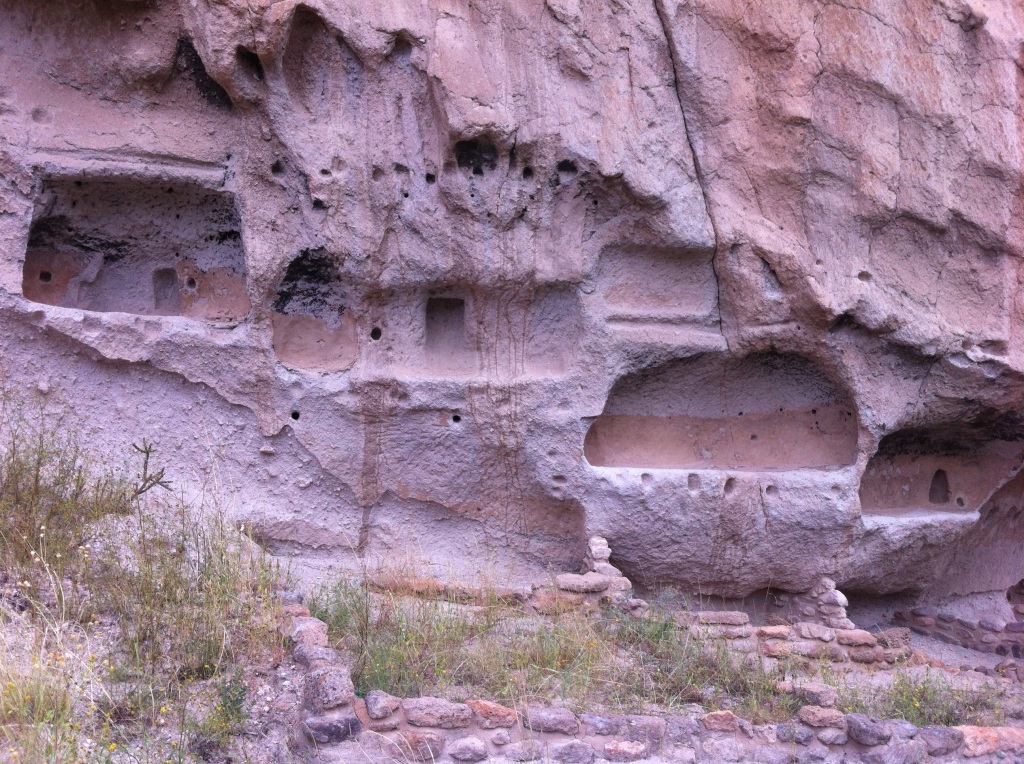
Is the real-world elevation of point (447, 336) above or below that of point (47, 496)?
above

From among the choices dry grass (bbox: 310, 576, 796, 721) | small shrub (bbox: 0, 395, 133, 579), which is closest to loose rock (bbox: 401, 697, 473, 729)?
dry grass (bbox: 310, 576, 796, 721)

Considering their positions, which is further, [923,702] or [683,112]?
[683,112]

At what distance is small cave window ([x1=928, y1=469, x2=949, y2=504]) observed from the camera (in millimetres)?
7504

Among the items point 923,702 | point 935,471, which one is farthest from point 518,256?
point 935,471

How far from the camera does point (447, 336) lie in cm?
668

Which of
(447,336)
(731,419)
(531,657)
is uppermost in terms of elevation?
(447,336)

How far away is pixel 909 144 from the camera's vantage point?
654 centimetres

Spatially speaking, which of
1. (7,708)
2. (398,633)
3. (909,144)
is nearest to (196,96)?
(398,633)

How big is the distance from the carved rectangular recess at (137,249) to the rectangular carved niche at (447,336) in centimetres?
120

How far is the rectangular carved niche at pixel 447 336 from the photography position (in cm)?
659

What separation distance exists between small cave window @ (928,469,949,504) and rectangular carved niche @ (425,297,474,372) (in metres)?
3.64

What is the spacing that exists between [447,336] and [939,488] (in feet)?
12.7

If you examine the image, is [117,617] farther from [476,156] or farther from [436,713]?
[476,156]

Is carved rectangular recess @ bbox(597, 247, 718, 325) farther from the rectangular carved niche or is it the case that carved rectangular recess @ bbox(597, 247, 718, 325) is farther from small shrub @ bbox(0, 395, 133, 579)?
small shrub @ bbox(0, 395, 133, 579)
